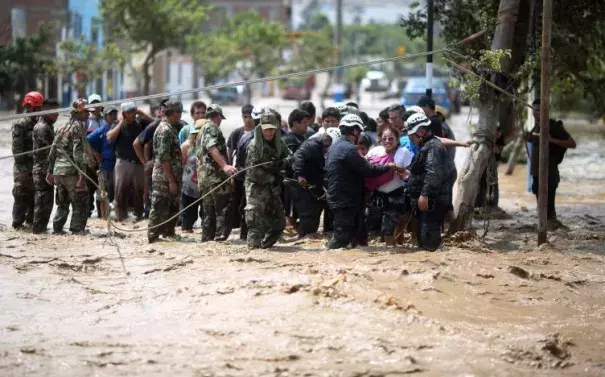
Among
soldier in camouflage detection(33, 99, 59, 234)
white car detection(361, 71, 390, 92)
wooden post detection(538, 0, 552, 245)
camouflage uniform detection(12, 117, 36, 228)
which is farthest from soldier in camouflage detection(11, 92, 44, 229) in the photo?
white car detection(361, 71, 390, 92)

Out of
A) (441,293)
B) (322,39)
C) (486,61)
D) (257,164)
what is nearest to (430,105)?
(486,61)

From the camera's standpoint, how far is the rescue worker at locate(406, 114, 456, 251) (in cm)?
1232

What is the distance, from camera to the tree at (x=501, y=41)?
13969mm

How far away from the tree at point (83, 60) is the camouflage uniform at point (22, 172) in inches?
1312

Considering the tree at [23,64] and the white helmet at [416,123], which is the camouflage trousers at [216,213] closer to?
the white helmet at [416,123]

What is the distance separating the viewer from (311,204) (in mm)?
13734

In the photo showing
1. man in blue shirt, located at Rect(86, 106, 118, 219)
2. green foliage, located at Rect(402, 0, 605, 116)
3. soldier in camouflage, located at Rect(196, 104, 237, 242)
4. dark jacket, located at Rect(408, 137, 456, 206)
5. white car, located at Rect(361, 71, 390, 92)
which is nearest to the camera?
dark jacket, located at Rect(408, 137, 456, 206)

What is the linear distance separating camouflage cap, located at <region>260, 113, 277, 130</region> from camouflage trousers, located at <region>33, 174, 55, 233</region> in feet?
11.0

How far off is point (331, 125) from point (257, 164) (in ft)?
4.89

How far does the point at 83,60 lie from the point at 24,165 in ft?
120

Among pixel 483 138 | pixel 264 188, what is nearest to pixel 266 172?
pixel 264 188

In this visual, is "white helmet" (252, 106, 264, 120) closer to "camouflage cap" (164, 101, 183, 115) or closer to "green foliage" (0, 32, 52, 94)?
"camouflage cap" (164, 101, 183, 115)

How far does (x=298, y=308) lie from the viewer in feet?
31.7

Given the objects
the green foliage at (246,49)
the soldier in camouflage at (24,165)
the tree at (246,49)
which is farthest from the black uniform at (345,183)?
the green foliage at (246,49)
